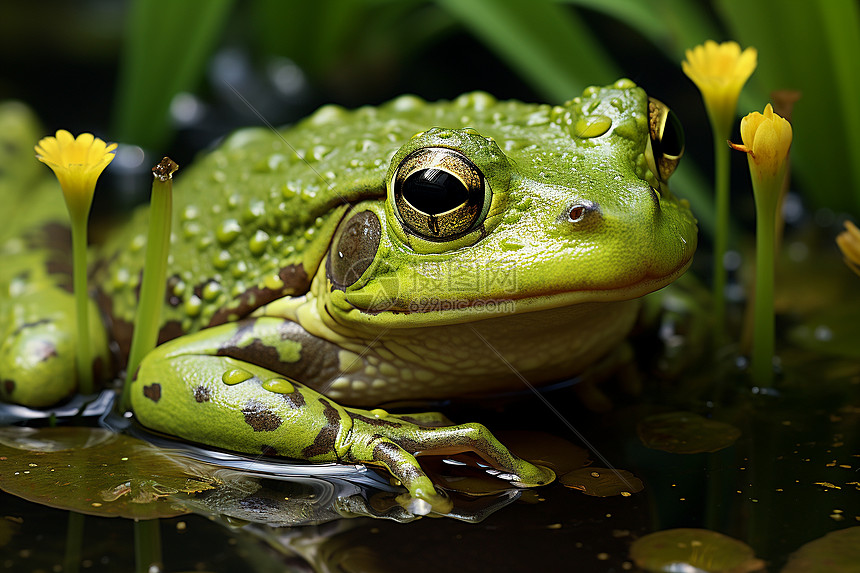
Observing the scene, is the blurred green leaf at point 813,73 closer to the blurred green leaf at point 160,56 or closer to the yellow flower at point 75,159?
the blurred green leaf at point 160,56

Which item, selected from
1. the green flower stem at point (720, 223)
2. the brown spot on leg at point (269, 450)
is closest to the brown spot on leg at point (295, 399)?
the brown spot on leg at point (269, 450)

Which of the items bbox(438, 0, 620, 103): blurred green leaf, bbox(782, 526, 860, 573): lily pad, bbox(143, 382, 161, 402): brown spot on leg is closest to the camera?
bbox(782, 526, 860, 573): lily pad

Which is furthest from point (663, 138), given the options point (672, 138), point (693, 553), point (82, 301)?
point (82, 301)

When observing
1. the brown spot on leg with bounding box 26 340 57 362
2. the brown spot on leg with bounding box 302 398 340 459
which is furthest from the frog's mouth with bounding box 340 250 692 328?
the brown spot on leg with bounding box 26 340 57 362

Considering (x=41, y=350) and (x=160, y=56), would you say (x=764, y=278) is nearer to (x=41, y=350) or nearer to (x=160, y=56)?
(x=41, y=350)

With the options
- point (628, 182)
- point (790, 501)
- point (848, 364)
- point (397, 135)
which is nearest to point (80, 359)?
point (397, 135)

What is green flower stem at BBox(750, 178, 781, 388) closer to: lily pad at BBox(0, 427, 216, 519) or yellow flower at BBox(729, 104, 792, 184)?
yellow flower at BBox(729, 104, 792, 184)
